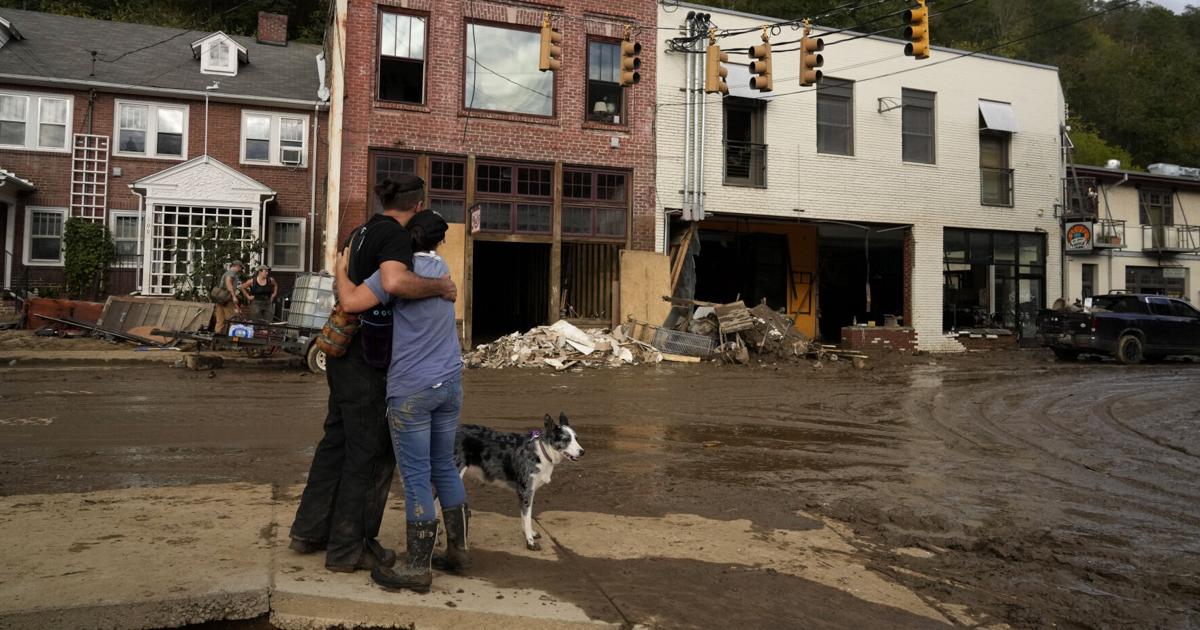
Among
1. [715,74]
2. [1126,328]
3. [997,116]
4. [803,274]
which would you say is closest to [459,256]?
[715,74]

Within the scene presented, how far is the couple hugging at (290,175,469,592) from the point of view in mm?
3963

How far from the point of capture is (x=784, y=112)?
22.1 metres

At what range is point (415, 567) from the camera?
3.94 m

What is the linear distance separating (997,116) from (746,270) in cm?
Answer: 884

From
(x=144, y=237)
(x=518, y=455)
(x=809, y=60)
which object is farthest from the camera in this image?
(x=144, y=237)

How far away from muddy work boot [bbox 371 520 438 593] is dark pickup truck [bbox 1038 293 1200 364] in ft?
69.0

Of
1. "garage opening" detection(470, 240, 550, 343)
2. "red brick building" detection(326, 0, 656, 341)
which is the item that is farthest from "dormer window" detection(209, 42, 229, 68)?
"garage opening" detection(470, 240, 550, 343)

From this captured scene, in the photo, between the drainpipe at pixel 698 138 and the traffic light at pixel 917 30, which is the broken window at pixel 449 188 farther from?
the traffic light at pixel 917 30

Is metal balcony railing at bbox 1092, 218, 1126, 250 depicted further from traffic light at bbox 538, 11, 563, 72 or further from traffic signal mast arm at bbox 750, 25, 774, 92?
traffic light at bbox 538, 11, 563, 72

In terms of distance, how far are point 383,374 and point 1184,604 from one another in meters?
4.76

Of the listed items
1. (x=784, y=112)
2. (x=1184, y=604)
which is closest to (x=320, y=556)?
(x=1184, y=604)

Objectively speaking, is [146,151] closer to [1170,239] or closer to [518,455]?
[518,455]

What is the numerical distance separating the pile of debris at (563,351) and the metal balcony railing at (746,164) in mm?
6454

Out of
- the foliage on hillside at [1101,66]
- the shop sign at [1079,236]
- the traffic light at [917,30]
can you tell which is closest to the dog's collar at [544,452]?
the traffic light at [917,30]
